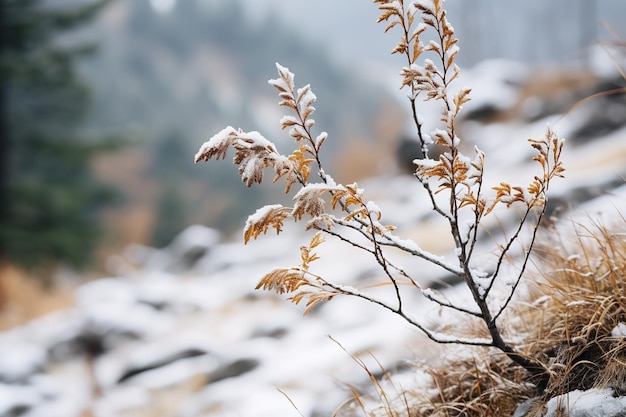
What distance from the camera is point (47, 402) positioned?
568 cm

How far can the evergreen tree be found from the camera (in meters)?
13.9

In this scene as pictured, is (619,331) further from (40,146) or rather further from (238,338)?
(40,146)

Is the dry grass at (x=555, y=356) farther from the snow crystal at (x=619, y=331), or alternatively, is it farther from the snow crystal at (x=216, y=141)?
the snow crystal at (x=216, y=141)

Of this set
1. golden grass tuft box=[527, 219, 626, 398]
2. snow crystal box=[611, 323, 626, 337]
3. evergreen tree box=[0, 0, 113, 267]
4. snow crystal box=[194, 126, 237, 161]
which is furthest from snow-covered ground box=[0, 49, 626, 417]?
evergreen tree box=[0, 0, 113, 267]

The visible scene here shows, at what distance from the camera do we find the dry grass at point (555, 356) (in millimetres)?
1489

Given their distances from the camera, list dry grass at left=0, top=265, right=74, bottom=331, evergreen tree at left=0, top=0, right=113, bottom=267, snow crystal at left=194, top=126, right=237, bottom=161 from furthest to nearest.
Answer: evergreen tree at left=0, top=0, right=113, bottom=267, dry grass at left=0, top=265, right=74, bottom=331, snow crystal at left=194, top=126, right=237, bottom=161

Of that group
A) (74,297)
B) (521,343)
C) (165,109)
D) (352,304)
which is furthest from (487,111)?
(165,109)

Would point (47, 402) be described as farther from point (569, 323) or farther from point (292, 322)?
point (569, 323)

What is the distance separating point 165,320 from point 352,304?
3.75 m

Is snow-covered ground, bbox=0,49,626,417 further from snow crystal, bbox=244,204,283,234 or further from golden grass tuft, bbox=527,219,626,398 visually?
snow crystal, bbox=244,204,283,234

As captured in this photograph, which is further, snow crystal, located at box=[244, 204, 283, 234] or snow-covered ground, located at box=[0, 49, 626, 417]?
snow-covered ground, located at box=[0, 49, 626, 417]

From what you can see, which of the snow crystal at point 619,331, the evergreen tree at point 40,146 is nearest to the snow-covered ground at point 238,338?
the snow crystal at point 619,331

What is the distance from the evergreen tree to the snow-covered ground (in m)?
3.22

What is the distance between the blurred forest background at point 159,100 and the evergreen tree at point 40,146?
1.5 inches
